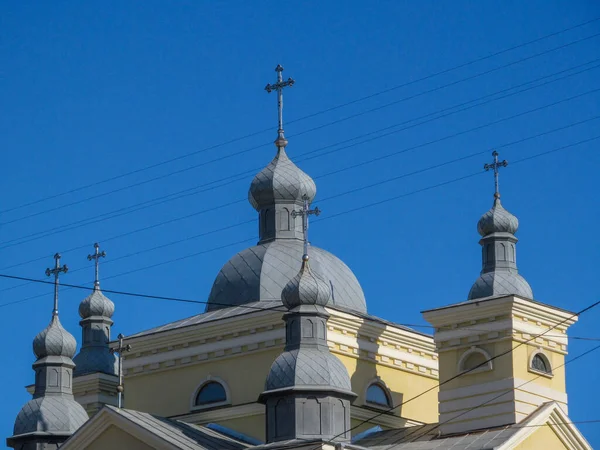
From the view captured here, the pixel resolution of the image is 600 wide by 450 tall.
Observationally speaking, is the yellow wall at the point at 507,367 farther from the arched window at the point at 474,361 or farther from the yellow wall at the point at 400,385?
the yellow wall at the point at 400,385

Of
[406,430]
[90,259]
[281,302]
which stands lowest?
[406,430]

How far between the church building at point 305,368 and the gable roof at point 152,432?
0.12 feet

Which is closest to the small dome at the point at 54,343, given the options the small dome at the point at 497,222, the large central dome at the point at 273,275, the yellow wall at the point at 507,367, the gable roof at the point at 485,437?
the large central dome at the point at 273,275

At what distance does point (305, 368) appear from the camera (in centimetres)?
3697

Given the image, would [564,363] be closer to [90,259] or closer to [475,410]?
[475,410]

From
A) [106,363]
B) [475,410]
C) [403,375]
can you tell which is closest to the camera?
[475,410]

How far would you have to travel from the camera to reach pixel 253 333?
4094 cm

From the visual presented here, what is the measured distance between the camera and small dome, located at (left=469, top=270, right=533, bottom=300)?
4075 cm

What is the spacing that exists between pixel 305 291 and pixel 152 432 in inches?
152

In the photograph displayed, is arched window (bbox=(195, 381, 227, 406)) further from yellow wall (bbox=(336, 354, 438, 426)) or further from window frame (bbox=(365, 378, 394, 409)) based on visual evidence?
window frame (bbox=(365, 378, 394, 409))

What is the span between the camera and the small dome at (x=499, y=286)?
4075 centimetres

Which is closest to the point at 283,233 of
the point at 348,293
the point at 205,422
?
the point at 348,293

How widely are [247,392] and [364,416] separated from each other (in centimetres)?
239

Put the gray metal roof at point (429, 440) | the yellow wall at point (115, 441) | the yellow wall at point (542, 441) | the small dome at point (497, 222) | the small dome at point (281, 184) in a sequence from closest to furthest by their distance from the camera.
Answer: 1. the gray metal roof at point (429, 440)
2. the yellow wall at point (115, 441)
3. the yellow wall at point (542, 441)
4. the small dome at point (497, 222)
5. the small dome at point (281, 184)
